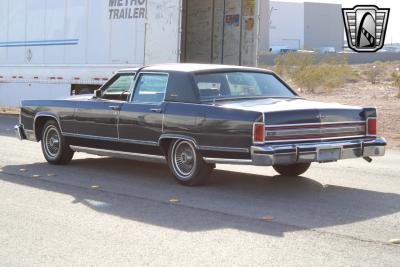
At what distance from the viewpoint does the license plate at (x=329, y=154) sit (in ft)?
25.1

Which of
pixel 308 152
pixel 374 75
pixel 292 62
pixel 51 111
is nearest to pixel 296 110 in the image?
pixel 308 152

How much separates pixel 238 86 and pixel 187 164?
118cm

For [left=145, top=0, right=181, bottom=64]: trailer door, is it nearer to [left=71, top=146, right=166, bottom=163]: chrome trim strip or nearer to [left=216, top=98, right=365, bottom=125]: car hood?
[left=71, top=146, right=166, bottom=163]: chrome trim strip

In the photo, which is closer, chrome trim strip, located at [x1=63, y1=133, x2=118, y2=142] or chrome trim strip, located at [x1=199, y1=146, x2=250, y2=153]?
Result: chrome trim strip, located at [x1=199, y1=146, x2=250, y2=153]

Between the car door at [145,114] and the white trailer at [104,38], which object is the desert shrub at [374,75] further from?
the car door at [145,114]

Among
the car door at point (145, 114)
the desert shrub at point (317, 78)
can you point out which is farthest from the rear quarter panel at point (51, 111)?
the desert shrub at point (317, 78)

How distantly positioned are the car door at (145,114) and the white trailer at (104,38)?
23.2 feet

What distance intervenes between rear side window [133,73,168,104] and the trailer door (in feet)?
22.9

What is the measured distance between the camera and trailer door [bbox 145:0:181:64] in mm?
16156

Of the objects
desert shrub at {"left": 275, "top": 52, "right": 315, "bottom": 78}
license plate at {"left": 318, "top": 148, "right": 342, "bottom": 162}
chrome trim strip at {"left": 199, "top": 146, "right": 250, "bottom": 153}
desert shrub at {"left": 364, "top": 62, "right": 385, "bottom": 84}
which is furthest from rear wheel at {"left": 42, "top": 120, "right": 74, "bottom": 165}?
desert shrub at {"left": 364, "top": 62, "right": 385, "bottom": 84}

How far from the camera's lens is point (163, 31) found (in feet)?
54.0

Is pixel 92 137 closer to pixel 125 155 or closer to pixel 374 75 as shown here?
pixel 125 155

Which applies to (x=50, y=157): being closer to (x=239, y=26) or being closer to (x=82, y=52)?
(x=239, y=26)

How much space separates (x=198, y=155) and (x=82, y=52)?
12.0 m
